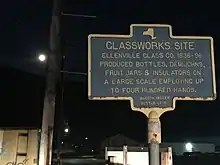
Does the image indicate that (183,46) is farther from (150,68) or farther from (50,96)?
(50,96)

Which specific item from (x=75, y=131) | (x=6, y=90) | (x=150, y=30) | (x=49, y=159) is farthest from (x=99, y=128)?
(x=150, y=30)

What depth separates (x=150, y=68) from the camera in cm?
394

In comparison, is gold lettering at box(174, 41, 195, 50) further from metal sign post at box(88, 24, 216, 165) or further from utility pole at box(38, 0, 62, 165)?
utility pole at box(38, 0, 62, 165)

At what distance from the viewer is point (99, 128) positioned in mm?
27000

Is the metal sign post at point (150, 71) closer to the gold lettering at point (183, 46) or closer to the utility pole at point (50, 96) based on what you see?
the gold lettering at point (183, 46)

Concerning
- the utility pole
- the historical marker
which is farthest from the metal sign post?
the utility pole

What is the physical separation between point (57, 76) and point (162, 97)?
5.32m

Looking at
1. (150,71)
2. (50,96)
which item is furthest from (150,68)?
(50,96)

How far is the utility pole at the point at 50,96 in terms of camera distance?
8.55 metres

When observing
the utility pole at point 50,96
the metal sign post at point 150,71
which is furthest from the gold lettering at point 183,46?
the utility pole at point 50,96

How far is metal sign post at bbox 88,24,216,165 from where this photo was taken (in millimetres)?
3881

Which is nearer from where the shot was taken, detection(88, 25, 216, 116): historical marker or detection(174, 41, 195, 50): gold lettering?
detection(88, 25, 216, 116): historical marker

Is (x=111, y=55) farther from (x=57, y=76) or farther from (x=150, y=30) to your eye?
(x=57, y=76)

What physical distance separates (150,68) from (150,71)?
0.11 feet
